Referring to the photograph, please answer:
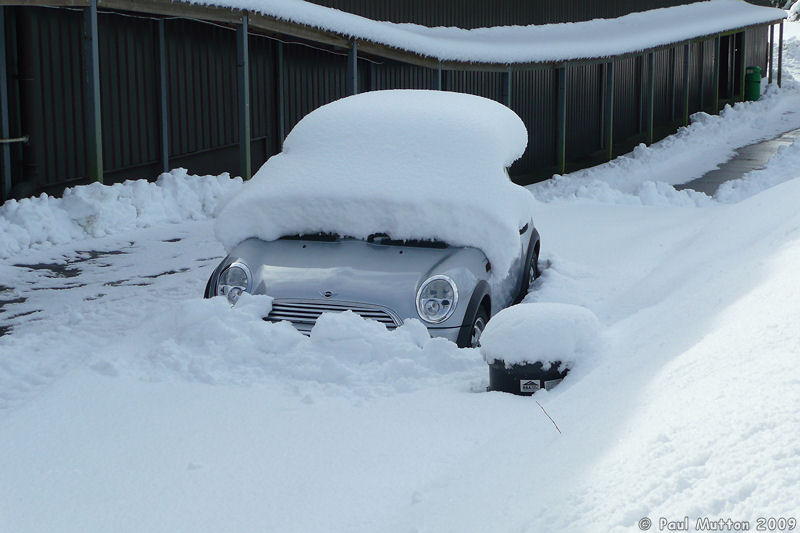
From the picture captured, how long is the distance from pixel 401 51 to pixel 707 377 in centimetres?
1494

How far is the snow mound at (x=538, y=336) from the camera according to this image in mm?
5746

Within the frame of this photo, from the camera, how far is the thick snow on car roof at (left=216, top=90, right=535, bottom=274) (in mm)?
7164

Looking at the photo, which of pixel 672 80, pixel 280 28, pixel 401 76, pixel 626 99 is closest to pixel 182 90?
pixel 280 28

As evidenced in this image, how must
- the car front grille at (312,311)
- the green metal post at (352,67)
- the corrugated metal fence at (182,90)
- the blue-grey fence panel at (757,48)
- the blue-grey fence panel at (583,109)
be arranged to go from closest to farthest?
the car front grille at (312,311), the corrugated metal fence at (182,90), the green metal post at (352,67), the blue-grey fence panel at (583,109), the blue-grey fence panel at (757,48)

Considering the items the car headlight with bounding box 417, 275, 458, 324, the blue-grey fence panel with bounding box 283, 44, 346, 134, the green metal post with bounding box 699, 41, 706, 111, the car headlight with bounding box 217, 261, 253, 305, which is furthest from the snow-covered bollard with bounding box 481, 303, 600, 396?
the green metal post with bounding box 699, 41, 706, 111

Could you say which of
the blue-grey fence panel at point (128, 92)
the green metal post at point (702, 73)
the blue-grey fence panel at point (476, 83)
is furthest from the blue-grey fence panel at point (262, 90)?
the green metal post at point (702, 73)

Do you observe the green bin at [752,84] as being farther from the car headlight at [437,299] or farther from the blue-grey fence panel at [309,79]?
the car headlight at [437,299]

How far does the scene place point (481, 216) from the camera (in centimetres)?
719

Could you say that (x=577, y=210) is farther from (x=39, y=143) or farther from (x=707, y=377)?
(x=707, y=377)

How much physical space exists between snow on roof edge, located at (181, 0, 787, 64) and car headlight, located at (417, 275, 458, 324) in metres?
7.32

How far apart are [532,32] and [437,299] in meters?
20.1

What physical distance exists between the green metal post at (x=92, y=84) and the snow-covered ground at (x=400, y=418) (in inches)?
158

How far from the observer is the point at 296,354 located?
6230 mm

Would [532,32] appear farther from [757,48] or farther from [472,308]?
[472,308]
